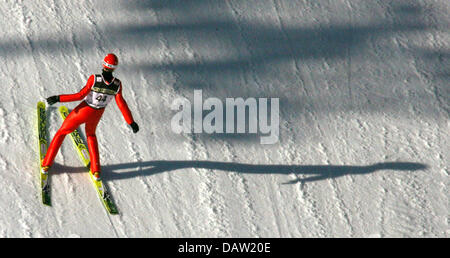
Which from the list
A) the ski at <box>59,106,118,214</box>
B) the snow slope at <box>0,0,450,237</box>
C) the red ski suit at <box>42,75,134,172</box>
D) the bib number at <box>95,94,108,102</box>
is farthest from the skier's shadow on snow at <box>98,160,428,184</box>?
the bib number at <box>95,94,108,102</box>

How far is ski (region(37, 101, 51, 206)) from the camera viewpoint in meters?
6.29

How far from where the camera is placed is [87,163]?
6633 millimetres

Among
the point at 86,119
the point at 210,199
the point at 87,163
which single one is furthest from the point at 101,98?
the point at 210,199

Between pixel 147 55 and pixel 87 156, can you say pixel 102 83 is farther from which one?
pixel 147 55

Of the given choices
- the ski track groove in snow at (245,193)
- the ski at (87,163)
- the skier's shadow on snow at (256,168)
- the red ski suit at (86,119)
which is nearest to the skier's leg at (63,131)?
the red ski suit at (86,119)

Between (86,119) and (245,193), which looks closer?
(86,119)

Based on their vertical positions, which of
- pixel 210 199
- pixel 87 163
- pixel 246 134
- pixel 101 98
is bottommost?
pixel 210 199

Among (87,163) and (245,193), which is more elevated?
(87,163)

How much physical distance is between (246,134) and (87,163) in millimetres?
1877

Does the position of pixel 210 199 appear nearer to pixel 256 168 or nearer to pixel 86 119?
pixel 256 168

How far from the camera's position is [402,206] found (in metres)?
6.76

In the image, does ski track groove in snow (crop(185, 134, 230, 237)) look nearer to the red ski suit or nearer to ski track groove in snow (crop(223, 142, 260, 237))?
ski track groove in snow (crop(223, 142, 260, 237))

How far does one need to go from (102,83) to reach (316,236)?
2.61m

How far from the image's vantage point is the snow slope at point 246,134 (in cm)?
642
